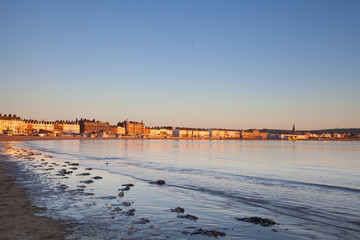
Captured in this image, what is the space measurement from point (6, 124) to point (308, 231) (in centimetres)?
13958

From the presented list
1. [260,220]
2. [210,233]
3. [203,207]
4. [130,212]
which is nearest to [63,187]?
[130,212]

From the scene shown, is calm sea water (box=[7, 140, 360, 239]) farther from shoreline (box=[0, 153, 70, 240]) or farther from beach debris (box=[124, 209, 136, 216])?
shoreline (box=[0, 153, 70, 240])

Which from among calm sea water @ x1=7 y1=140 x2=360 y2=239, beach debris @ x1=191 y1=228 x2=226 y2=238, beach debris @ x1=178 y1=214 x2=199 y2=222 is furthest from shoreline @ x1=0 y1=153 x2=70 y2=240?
beach debris @ x1=178 y1=214 x2=199 y2=222

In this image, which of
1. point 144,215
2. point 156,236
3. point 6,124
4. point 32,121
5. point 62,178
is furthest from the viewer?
point 32,121

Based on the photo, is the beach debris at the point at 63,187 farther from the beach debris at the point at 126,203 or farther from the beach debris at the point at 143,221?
the beach debris at the point at 143,221

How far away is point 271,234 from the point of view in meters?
6.79

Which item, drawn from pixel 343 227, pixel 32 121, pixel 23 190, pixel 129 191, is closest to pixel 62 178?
pixel 23 190

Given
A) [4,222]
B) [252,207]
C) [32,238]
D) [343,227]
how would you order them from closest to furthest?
[32,238]
[4,222]
[343,227]
[252,207]

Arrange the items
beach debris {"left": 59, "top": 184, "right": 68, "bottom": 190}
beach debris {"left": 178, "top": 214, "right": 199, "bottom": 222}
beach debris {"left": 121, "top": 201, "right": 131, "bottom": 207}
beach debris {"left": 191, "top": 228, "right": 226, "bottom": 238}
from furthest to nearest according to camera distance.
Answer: beach debris {"left": 59, "top": 184, "right": 68, "bottom": 190} < beach debris {"left": 121, "top": 201, "right": 131, "bottom": 207} < beach debris {"left": 178, "top": 214, "right": 199, "bottom": 222} < beach debris {"left": 191, "top": 228, "right": 226, "bottom": 238}

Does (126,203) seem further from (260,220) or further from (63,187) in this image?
(260,220)

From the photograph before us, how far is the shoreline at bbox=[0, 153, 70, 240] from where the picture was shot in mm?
6020

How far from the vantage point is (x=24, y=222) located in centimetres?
686

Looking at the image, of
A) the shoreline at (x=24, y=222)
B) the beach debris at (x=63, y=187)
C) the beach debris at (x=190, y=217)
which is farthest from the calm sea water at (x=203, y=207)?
the shoreline at (x=24, y=222)

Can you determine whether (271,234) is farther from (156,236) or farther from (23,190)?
(23,190)
